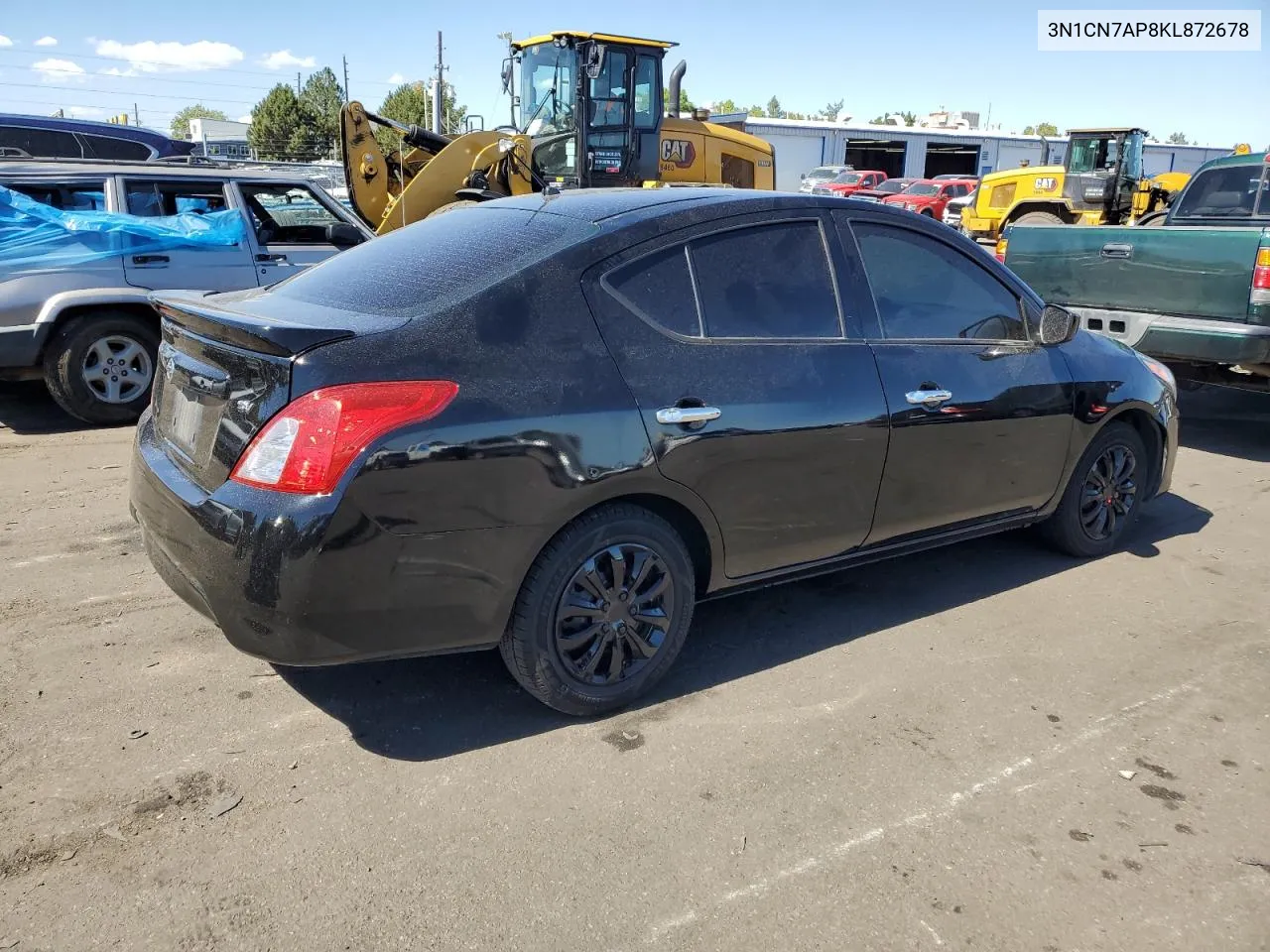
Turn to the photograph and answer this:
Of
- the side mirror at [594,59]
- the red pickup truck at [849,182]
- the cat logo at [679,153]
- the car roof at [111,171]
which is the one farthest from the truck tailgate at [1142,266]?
the red pickup truck at [849,182]

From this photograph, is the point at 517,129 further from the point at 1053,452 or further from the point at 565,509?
the point at 565,509

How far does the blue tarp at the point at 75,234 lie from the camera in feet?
21.2

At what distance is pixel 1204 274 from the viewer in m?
6.90

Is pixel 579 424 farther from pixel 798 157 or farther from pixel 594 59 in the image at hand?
pixel 798 157

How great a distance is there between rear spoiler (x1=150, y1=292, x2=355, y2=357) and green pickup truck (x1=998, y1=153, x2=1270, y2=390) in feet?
20.7

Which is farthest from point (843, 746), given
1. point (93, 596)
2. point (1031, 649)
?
point (93, 596)

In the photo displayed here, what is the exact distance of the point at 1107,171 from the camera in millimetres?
19469

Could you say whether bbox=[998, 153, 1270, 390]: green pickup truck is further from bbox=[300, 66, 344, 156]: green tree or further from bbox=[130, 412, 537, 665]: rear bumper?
bbox=[300, 66, 344, 156]: green tree

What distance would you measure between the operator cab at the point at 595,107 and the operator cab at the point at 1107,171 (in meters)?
11.9

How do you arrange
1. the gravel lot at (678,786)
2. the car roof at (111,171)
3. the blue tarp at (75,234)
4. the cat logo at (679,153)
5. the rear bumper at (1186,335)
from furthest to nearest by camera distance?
the cat logo at (679,153), the car roof at (111,171), the rear bumper at (1186,335), the blue tarp at (75,234), the gravel lot at (678,786)

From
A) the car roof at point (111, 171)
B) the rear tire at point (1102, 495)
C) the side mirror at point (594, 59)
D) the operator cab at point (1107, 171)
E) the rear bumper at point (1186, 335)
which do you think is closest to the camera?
the rear tire at point (1102, 495)

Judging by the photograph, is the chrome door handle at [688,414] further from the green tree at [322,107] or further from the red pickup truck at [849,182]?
the green tree at [322,107]

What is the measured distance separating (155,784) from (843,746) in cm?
214

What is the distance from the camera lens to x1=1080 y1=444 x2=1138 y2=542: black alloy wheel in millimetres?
4863
